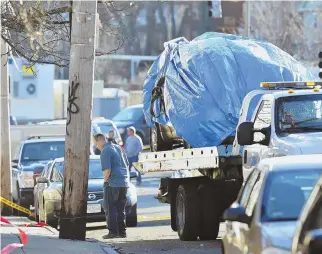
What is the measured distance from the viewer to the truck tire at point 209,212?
17.4 metres

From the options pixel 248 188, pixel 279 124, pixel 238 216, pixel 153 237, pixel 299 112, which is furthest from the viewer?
pixel 153 237

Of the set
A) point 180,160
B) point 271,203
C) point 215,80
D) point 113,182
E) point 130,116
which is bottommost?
point 130,116

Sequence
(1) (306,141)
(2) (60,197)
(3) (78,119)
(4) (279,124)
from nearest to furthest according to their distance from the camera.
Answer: (1) (306,141) < (4) (279,124) < (3) (78,119) < (2) (60,197)

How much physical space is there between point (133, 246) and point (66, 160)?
171 cm

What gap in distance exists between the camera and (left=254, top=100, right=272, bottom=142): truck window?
1573 cm

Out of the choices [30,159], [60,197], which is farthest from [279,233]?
[30,159]

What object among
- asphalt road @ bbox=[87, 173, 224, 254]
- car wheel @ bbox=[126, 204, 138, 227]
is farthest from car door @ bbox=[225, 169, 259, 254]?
car wheel @ bbox=[126, 204, 138, 227]

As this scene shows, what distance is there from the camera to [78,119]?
659 inches

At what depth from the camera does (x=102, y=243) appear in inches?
687

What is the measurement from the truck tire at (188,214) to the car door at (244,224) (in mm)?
6662

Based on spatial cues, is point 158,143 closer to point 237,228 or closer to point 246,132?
point 246,132

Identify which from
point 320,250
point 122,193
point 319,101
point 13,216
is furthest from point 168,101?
point 320,250

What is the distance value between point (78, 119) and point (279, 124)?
10.2 feet

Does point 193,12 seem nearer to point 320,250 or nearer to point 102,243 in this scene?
point 102,243
